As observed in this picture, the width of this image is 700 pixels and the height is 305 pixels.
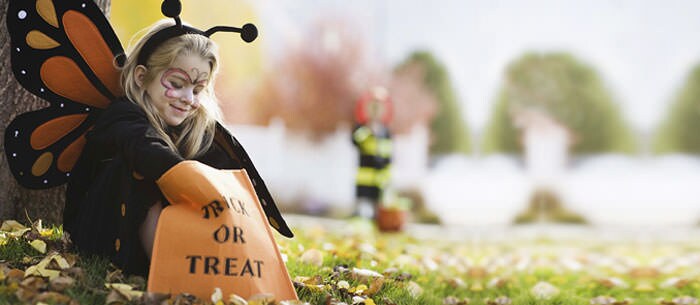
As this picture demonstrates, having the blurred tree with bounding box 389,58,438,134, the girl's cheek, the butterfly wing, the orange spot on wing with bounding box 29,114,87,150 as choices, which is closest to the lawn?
the butterfly wing

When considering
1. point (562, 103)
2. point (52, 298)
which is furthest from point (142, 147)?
point (562, 103)

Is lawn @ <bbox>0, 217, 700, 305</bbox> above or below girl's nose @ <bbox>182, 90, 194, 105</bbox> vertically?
below

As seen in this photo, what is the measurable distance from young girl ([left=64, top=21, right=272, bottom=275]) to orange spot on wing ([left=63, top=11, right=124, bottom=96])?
0.24 ft

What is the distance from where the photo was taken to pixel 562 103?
35.5 ft

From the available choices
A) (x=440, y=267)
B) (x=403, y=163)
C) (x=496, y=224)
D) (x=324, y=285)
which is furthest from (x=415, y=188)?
(x=324, y=285)

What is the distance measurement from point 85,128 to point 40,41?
0.39 m

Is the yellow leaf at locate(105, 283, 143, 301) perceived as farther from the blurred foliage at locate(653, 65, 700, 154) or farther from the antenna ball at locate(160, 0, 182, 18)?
the blurred foliage at locate(653, 65, 700, 154)

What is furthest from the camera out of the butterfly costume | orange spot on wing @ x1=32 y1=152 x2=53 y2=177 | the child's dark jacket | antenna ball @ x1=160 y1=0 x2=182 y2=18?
orange spot on wing @ x1=32 y1=152 x2=53 y2=177

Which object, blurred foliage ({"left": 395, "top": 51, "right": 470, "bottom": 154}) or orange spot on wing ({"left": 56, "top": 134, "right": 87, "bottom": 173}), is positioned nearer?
orange spot on wing ({"left": 56, "top": 134, "right": 87, "bottom": 173})

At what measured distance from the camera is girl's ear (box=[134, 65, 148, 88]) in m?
2.88

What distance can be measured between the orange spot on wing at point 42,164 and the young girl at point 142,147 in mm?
106

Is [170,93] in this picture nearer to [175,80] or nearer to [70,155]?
[175,80]

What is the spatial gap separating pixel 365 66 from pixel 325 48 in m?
0.68

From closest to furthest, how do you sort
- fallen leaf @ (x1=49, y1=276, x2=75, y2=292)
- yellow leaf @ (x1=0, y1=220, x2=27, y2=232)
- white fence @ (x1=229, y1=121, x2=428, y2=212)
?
1. fallen leaf @ (x1=49, y1=276, x2=75, y2=292)
2. yellow leaf @ (x1=0, y1=220, x2=27, y2=232)
3. white fence @ (x1=229, y1=121, x2=428, y2=212)
